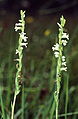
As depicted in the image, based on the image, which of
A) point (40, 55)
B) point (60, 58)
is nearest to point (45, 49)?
point (40, 55)

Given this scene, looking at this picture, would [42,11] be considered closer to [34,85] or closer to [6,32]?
[6,32]

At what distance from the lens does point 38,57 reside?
3.82 m

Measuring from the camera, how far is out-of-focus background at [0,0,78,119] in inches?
102

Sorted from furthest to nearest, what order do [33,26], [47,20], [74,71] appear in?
1. [47,20]
2. [33,26]
3. [74,71]

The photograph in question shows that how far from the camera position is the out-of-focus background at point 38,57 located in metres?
2.58

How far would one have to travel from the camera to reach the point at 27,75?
3.28m

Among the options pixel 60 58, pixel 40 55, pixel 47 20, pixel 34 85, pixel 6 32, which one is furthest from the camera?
pixel 47 20

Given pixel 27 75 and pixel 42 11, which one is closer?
pixel 27 75

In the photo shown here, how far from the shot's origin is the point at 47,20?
4957 mm

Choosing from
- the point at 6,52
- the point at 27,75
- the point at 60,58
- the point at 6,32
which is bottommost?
the point at 60,58

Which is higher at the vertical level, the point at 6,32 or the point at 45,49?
the point at 6,32

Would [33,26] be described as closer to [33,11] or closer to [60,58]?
[33,11]

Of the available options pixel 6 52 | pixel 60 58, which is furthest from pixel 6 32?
pixel 60 58

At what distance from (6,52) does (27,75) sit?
37 centimetres
